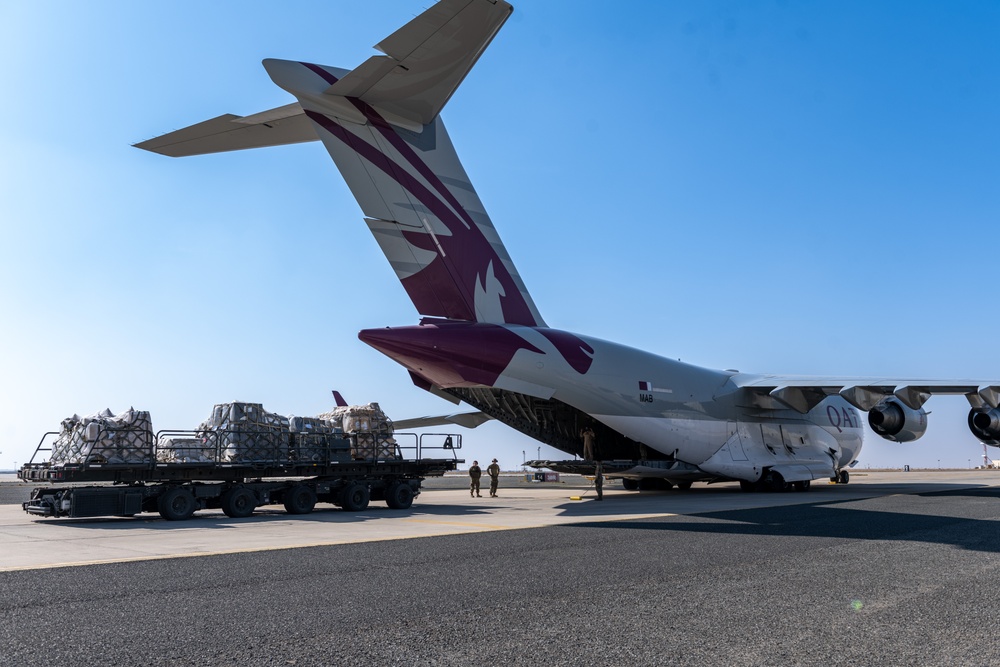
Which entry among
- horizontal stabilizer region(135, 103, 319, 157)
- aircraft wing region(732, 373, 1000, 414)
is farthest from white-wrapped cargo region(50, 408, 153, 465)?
aircraft wing region(732, 373, 1000, 414)

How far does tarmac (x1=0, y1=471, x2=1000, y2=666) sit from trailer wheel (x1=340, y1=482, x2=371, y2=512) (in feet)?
17.9

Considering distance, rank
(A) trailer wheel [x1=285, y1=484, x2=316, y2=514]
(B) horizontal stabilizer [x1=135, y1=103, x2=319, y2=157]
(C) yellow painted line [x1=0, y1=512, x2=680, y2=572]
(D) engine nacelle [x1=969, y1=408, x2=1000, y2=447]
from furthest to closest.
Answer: (D) engine nacelle [x1=969, y1=408, x2=1000, y2=447], (A) trailer wheel [x1=285, y1=484, x2=316, y2=514], (B) horizontal stabilizer [x1=135, y1=103, x2=319, y2=157], (C) yellow painted line [x1=0, y1=512, x2=680, y2=572]

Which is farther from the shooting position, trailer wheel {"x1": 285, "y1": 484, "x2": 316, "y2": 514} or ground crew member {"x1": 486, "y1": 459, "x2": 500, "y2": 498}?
ground crew member {"x1": 486, "y1": 459, "x2": 500, "y2": 498}

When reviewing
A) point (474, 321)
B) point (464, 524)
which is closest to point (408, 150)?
point (474, 321)

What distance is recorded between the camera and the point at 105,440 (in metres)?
15.1

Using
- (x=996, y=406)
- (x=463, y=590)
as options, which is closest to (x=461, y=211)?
(x=463, y=590)

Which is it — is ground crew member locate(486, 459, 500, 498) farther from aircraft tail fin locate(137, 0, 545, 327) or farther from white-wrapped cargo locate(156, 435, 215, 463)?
white-wrapped cargo locate(156, 435, 215, 463)

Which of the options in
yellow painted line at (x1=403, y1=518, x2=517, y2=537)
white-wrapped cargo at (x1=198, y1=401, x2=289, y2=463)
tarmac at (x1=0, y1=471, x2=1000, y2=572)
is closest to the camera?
tarmac at (x1=0, y1=471, x2=1000, y2=572)

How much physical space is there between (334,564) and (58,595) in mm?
2674

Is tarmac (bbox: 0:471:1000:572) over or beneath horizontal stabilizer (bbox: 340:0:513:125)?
beneath

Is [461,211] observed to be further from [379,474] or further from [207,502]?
[207,502]

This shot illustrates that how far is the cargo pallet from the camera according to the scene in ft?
49.1

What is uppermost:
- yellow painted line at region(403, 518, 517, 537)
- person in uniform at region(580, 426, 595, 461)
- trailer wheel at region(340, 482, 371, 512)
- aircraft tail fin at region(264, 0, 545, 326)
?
aircraft tail fin at region(264, 0, 545, 326)

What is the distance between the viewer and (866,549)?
952 cm
